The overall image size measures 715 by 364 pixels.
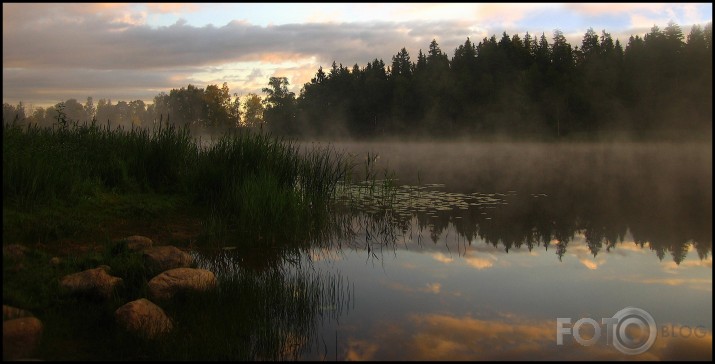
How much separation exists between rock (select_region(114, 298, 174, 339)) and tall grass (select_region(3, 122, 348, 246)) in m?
4.29

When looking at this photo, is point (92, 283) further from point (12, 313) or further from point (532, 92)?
point (532, 92)

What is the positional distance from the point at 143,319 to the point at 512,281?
5019 mm

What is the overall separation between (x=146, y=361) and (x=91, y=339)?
75cm

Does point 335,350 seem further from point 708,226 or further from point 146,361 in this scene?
point 708,226

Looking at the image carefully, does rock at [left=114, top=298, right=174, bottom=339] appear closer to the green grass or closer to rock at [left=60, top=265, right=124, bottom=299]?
the green grass

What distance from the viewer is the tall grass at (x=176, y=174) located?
9055 millimetres

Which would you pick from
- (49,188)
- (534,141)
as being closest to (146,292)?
(49,188)

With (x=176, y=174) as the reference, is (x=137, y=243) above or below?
below

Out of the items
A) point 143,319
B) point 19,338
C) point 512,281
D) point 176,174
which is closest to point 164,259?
point 143,319

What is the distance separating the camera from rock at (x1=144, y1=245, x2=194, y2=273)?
23.2 ft

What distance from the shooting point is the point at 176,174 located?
12008 millimetres

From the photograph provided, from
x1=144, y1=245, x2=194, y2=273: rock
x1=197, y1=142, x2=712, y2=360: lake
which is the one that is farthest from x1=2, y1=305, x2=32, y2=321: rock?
x1=197, y1=142, x2=712, y2=360: lake

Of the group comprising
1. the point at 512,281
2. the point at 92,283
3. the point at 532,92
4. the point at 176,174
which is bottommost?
the point at 512,281

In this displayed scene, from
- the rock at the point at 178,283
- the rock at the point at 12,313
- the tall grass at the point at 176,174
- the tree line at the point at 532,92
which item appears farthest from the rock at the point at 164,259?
the tree line at the point at 532,92
